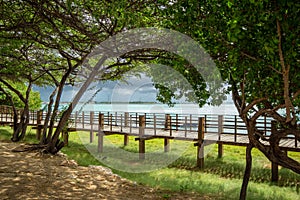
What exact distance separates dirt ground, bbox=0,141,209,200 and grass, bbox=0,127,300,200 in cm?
71

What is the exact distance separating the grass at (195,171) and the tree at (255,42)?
255cm

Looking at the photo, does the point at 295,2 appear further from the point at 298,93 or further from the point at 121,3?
the point at 121,3

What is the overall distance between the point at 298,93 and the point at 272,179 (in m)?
6.24

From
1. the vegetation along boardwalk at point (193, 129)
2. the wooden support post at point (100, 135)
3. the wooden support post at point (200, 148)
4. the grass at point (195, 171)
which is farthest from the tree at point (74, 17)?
the wooden support post at point (100, 135)

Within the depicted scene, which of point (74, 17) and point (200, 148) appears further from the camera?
point (200, 148)

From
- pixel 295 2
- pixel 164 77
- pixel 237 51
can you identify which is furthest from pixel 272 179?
pixel 295 2

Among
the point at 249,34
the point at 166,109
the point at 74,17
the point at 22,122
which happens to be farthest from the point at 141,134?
the point at 249,34

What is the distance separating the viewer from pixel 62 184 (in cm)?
627

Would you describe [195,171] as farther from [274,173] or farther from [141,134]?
[141,134]

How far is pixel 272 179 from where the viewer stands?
9727 millimetres

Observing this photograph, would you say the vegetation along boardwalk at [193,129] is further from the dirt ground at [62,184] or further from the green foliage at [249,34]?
the green foliage at [249,34]

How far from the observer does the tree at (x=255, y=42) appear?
3.43 meters

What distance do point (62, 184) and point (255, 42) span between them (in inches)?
197

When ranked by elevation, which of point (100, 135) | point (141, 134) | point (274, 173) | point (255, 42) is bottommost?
point (274, 173)
